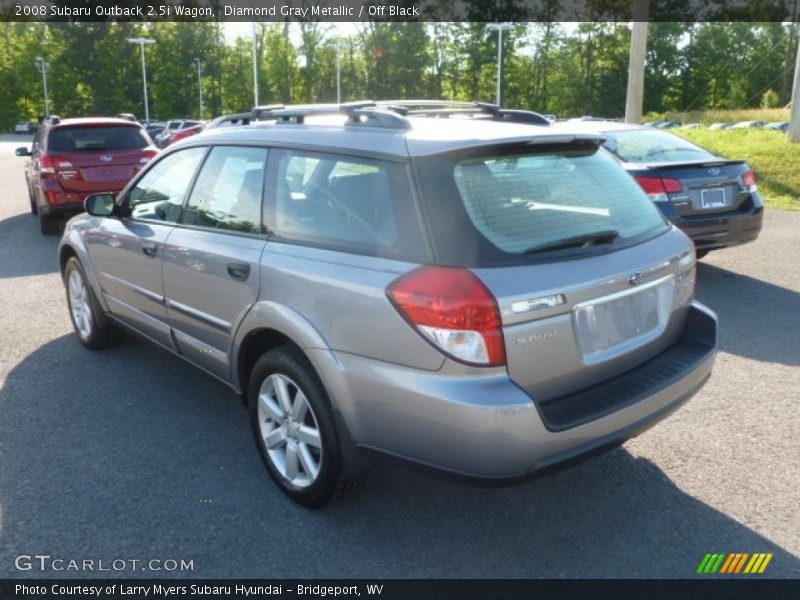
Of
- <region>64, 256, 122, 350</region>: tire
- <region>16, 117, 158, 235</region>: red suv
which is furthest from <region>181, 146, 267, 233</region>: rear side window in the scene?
<region>16, 117, 158, 235</region>: red suv

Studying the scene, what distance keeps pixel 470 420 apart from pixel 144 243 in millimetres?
2667

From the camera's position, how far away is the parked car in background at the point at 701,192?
705 cm

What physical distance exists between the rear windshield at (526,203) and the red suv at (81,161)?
8.81 metres

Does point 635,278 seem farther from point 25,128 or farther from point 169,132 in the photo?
point 25,128

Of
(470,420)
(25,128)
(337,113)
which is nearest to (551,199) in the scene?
(470,420)

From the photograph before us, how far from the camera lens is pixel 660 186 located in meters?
7.07

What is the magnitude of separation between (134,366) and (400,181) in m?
3.23

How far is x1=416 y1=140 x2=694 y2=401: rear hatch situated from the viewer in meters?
2.72

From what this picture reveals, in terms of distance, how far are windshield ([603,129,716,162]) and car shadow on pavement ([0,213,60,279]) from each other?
664 cm

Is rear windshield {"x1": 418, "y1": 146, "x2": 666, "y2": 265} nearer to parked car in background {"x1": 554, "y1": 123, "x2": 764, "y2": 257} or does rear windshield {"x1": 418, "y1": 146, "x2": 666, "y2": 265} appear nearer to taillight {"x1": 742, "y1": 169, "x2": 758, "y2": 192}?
parked car in background {"x1": 554, "y1": 123, "x2": 764, "y2": 257}

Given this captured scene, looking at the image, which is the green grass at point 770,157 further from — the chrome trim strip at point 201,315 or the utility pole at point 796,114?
the chrome trim strip at point 201,315

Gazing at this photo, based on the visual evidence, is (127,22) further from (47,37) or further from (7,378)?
(7,378)

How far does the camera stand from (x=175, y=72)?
7894cm

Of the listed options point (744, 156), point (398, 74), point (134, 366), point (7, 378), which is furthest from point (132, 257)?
point (398, 74)
